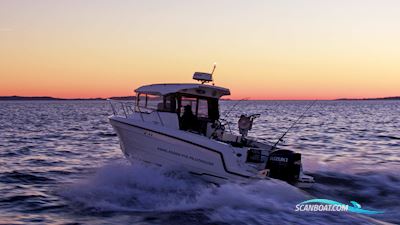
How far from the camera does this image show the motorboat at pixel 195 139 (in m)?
11.1

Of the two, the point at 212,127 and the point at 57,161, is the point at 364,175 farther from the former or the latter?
the point at 57,161

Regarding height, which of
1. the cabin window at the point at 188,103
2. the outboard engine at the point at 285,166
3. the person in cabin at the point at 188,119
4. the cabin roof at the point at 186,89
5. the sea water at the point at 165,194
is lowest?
the sea water at the point at 165,194

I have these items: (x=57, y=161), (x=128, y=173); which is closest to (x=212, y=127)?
(x=128, y=173)

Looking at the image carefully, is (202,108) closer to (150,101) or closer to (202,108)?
(202,108)

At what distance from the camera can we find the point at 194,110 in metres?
13.2

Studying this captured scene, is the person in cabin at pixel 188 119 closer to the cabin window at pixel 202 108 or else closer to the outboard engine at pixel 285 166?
the cabin window at pixel 202 108

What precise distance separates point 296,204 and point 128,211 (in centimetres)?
372

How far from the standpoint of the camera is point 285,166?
11.2 m

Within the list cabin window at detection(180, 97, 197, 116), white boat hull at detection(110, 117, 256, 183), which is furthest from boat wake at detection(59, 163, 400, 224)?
cabin window at detection(180, 97, 197, 116)

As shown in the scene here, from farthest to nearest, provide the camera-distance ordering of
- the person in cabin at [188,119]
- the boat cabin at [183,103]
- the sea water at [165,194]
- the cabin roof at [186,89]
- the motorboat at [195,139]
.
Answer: the person in cabin at [188,119] → the boat cabin at [183,103] → the cabin roof at [186,89] → the motorboat at [195,139] → the sea water at [165,194]
